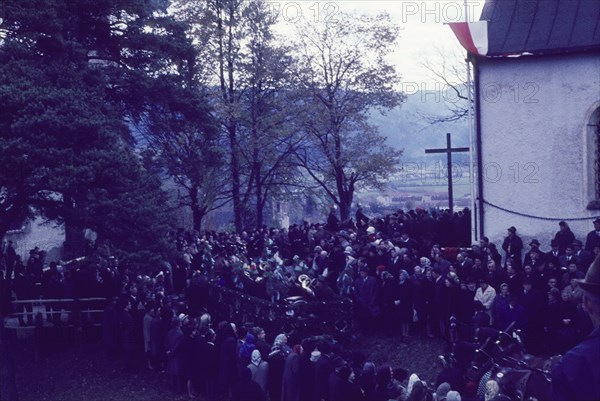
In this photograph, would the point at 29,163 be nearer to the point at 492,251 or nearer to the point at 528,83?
the point at 492,251

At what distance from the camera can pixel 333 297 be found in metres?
16.4

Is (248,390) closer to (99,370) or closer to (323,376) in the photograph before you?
(323,376)

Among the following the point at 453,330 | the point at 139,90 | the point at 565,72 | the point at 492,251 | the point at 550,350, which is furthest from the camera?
the point at 139,90

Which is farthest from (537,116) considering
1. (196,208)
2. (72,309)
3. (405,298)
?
(196,208)

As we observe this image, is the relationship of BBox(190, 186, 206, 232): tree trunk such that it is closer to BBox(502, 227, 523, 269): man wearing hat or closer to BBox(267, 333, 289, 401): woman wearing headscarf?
BBox(502, 227, 523, 269): man wearing hat

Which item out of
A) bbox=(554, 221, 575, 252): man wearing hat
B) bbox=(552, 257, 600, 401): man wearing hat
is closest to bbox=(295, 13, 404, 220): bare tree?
bbox=(554, 221, 575, 252): man wearing hat

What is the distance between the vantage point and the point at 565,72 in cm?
1941

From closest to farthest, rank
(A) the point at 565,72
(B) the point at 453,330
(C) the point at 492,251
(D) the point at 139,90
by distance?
(B) the point at 453,330, (C) the point at 492,251, (A) the point at 565,72, (D) the point at 139,90

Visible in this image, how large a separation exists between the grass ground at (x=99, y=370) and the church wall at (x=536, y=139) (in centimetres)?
600

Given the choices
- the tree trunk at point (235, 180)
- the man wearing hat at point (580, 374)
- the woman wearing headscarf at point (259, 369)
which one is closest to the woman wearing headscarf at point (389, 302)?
the woman wearing headscarf at point (259, 369)

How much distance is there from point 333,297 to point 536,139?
25.0ft

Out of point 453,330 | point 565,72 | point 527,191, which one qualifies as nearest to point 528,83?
point 565,72

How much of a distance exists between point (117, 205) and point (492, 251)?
8.76m

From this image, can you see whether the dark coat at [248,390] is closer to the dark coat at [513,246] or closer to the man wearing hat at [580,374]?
the man wearing hat at [580,374]
